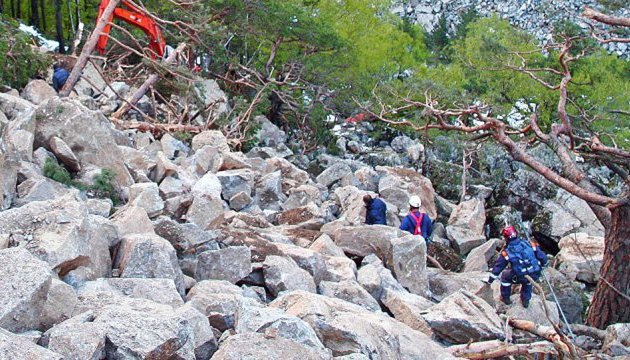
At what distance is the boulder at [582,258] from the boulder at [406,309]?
3.00 metres

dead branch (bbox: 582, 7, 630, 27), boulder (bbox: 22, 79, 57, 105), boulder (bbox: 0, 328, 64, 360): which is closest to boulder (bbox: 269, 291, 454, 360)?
boulder (bbox: 0, 328, 64, 360)

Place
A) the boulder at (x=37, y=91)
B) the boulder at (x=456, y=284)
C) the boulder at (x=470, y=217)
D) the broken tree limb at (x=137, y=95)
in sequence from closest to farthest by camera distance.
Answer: the boulder at (x=456, y=284), the boulder at (x=470, y=217), the boulder at (x=37, y=91), the broken tree limb at (x=137, y=95)

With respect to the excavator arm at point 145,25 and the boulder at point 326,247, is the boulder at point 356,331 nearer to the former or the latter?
the boulder at point 326,247

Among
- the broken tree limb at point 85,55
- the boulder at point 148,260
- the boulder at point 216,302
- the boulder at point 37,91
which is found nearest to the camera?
the boulder at point 216,302

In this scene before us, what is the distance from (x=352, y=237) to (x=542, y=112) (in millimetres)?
14560

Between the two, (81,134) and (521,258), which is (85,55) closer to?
(81,134)

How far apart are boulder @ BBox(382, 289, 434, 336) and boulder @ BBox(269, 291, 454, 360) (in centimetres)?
50

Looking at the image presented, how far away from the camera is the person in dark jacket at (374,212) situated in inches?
385

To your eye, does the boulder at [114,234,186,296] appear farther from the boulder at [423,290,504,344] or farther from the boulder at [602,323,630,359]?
the boulder at [602,323,630,359]

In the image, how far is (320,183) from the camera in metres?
13.7

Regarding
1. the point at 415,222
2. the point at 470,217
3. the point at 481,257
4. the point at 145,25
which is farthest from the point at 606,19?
the point at 145,25

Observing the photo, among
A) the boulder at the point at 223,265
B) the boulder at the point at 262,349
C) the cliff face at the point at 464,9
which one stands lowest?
the cliff face at the point at 464,9

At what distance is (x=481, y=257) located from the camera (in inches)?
388

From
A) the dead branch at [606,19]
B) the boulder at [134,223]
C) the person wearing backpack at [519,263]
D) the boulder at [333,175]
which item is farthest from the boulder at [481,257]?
the boulder at [134,223]
